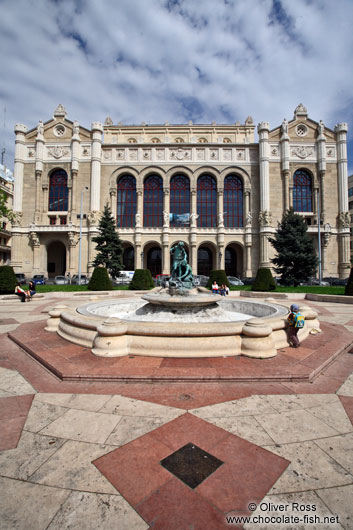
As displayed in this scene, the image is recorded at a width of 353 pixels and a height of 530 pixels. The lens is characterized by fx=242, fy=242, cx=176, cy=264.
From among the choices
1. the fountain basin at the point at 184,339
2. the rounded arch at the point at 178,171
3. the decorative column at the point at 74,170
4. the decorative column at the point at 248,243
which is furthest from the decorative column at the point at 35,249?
the fountain basin at the point at 184,339

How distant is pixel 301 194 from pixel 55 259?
42301 millimetres

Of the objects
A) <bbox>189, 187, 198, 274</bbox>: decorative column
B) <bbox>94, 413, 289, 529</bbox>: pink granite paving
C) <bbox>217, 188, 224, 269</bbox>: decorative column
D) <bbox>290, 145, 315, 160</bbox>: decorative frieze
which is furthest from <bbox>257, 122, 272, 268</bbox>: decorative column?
<bbox>94, 413, 289, 529</bbox>: pink granite paving

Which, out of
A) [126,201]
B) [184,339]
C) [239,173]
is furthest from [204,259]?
[184,339]

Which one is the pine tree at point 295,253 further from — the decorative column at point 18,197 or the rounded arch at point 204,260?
the decorative column at point 18,197

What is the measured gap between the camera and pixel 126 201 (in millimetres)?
39562

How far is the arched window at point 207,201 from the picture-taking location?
3909 cm

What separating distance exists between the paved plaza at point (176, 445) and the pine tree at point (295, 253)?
22590 mm

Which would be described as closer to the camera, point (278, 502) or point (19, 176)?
point (278, 502)

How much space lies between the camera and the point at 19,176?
124 feet

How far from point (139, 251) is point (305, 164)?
29.2 m

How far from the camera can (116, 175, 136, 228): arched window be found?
39250 mm

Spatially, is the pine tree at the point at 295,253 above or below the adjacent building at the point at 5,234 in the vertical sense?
below

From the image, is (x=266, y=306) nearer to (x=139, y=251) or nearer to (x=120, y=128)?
(x=139, y=251)

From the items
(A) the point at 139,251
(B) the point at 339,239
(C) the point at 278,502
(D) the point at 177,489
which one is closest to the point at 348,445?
(C) the point at 278,502
